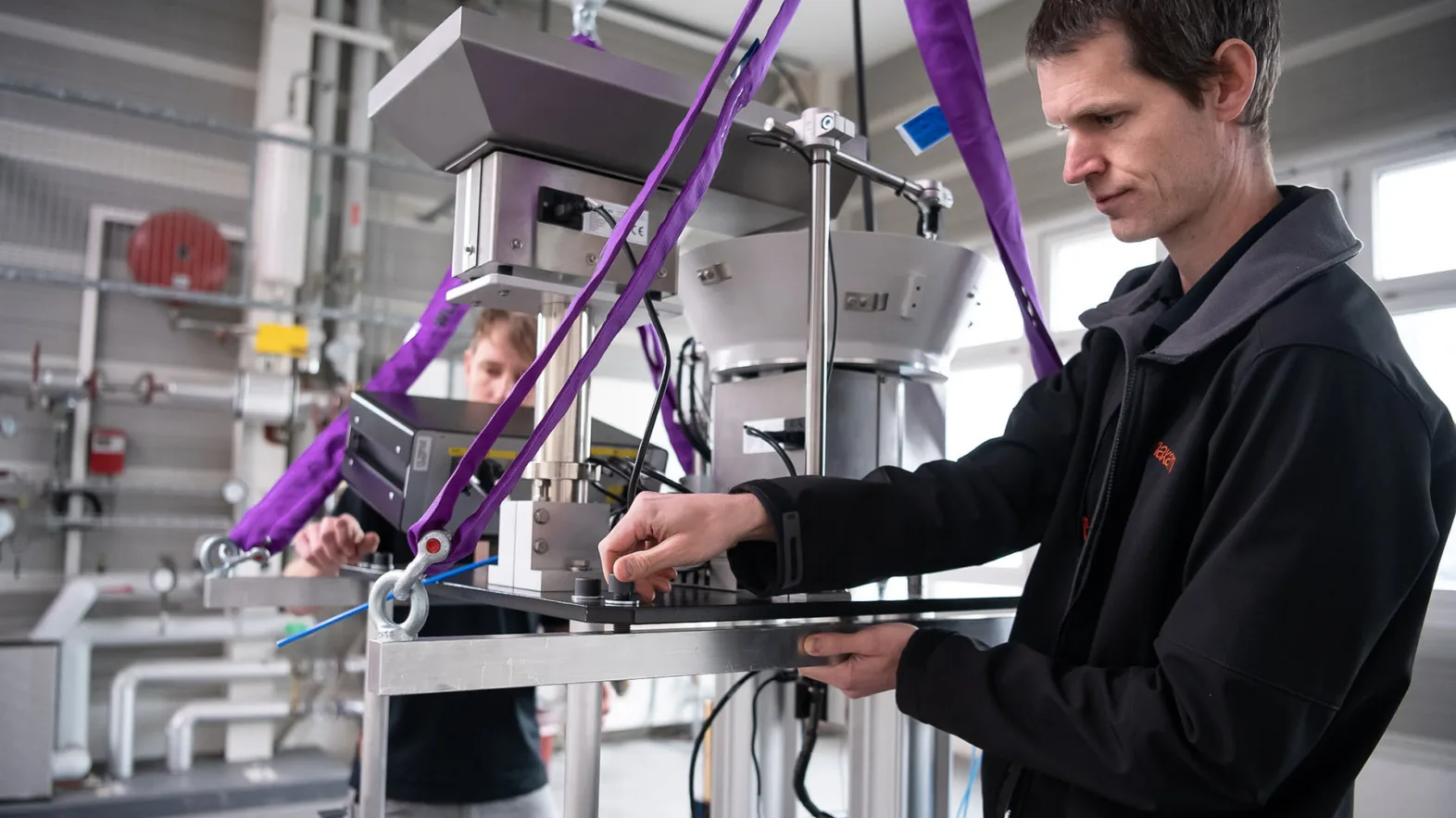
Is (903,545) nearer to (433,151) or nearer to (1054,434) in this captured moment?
(1054,434)

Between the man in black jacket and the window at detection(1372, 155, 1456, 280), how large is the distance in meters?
2.68

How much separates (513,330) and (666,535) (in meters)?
1.22

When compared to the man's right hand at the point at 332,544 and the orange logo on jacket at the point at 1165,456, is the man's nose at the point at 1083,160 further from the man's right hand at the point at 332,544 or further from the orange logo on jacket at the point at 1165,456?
the man's right hand at the point at 332,544

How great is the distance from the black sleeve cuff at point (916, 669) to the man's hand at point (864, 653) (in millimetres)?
11

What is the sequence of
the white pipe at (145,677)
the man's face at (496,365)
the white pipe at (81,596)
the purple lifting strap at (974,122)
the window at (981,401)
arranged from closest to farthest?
1. the purple lifting strap at (974,122)
2. the man's face at (496,365)
3. the white pipe at (81,596)
4. the white pipe at (145,677)
5. the window at (981,401)

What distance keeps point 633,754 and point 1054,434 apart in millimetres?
3696

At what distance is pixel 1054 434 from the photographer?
3.23ft

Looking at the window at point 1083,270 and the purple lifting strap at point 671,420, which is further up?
the window at point 1083,270

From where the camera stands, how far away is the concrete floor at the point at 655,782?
11.1 ft

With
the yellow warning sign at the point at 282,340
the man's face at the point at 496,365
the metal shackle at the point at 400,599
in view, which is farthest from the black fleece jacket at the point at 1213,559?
the yellow warning sign at the point at 282,340

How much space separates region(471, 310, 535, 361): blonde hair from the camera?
1.88 m

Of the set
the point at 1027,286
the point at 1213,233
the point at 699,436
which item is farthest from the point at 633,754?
the point at 1213,233

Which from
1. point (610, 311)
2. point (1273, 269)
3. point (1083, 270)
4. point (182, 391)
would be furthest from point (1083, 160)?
point (182, 391)

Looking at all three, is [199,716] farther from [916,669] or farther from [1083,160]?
[1083,160]
